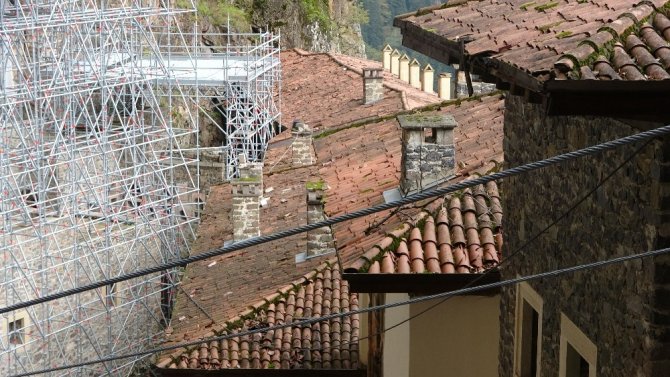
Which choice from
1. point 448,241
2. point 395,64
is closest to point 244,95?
point 395,64

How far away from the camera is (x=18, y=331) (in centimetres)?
1958

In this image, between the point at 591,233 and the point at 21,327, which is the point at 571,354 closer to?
the point at 591,233

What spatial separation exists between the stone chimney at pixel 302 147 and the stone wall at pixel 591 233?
15980 millimetres

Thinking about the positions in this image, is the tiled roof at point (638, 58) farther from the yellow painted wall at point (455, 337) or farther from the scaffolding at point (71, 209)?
the scaffolding at point (71, 209)

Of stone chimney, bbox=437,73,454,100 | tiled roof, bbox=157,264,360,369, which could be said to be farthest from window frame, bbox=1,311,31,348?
stone chimney, bbox=437,73,454,100

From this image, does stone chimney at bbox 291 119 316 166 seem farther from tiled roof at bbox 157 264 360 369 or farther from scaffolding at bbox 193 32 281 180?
tiled roof at bbox 157 264 360 369

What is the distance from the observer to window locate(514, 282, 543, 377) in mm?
6906

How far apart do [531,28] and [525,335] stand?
73.4 inches

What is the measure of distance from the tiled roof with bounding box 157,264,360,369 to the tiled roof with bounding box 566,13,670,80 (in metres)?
8.04

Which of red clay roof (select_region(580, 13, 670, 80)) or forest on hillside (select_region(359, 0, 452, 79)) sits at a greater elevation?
red clay roof (select_region(580, 13, 670, 80))

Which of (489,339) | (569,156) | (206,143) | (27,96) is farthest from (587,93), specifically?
(206,143)

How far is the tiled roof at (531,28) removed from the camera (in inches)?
188

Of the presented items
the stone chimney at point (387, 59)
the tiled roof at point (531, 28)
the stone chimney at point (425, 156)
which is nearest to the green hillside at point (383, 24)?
the stone chimney at point (387, 59)

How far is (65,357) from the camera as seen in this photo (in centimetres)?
2105
